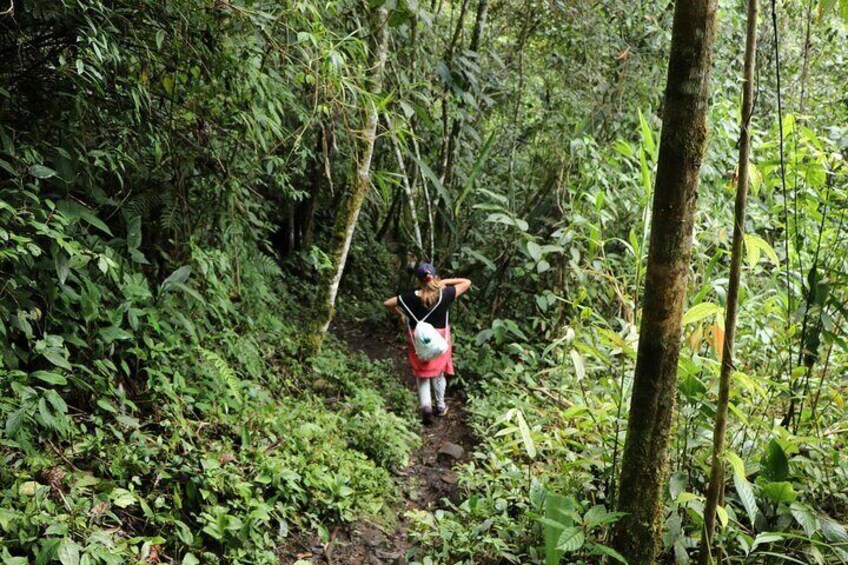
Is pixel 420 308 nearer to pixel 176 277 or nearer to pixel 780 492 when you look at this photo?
pixel 176 277

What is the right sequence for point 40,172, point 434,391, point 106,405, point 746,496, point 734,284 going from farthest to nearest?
point 434,391, point 106,405, point 40,172, point 746,496, point 734,284

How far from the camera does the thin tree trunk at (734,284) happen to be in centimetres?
255

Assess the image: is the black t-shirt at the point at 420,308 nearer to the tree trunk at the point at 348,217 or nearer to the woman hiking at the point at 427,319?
the woman hiking at the point at 427,319

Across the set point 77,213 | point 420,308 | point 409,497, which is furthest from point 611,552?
point 420,308

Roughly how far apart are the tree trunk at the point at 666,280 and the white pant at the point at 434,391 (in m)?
3.51

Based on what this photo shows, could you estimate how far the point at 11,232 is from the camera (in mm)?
3084

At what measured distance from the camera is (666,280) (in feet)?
8.69

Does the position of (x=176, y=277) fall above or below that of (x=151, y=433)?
above

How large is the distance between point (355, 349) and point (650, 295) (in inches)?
222

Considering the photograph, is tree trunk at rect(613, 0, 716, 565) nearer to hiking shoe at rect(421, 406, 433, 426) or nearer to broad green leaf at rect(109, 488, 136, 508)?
broad green leaf at rect(109, 488, 136, 508)

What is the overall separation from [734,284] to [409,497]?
129 inches

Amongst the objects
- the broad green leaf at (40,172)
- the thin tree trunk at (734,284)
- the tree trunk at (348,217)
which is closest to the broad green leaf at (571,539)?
the thin tree trunk at (734,284)

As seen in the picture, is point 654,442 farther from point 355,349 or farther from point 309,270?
point 309,270

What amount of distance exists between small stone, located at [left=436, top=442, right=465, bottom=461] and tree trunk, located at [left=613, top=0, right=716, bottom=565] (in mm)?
2685
